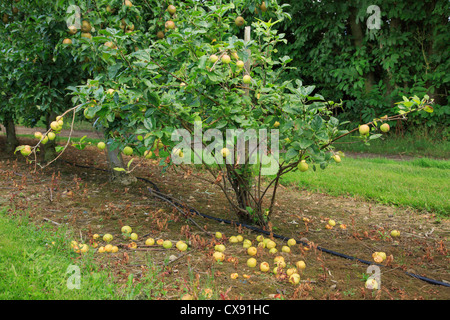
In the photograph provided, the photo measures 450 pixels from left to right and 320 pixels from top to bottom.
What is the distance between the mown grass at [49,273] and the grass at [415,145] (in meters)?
6.33

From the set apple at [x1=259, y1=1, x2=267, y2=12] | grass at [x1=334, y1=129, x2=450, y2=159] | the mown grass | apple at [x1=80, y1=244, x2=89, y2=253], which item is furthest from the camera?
grass at [x1=334, y1=129, x2=450, y2=159]

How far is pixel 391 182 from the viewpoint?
5.25 meters

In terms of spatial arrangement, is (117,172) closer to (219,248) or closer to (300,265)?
(219,248)

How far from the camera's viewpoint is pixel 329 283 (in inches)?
87.2

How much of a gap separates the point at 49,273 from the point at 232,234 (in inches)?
57.0

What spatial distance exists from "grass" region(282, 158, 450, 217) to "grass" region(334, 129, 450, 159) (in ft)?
4.54

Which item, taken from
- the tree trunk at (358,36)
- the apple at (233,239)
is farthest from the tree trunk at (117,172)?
the tree trunk at (358,36)

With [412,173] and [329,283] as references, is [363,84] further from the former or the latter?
[329,283]

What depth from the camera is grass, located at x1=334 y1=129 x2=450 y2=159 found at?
25.4 ft

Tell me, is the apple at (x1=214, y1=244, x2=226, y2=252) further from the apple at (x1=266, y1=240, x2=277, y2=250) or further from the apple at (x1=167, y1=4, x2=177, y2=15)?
the apple at (x1=167, y1=4, x2=177, y2=15)

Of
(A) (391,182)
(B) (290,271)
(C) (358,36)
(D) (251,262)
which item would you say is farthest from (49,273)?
(C) (358,36)

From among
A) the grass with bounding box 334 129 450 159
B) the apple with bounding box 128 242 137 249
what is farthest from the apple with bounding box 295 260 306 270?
the grass with bounding box 334 129 450 159

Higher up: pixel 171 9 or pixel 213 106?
pixel 171 9
